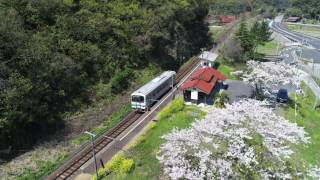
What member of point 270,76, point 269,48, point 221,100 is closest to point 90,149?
point 221,100

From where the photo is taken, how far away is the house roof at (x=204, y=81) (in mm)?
38250

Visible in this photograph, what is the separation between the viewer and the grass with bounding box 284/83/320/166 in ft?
103

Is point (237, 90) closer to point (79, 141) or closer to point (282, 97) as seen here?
point (282, 97)

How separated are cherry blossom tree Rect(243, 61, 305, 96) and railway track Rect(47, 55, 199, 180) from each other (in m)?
15.7

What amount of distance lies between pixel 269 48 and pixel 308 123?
1844 inches

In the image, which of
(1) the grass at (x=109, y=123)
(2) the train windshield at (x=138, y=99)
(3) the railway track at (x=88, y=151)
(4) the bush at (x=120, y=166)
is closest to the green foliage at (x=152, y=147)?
(4) the bush at (x=120, y=166)

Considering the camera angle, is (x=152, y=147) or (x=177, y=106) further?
(x=177, y=106)

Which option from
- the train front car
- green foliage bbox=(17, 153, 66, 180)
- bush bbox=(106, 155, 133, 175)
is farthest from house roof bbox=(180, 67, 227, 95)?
green foliage bbox=(17, 153, 66, 180)

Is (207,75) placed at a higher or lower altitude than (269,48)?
higher

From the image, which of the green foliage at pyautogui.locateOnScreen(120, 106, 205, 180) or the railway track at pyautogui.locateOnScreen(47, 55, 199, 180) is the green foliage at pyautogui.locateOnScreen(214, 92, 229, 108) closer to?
the green foliage at pyautogui.locateOnScreen(120, 106, 205, 180)

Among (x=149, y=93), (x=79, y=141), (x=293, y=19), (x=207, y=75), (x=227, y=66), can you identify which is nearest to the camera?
(x=79, y=141)

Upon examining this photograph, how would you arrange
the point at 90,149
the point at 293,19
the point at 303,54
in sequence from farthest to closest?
the point at 293,19 → the point at 303,54 → the point at 90,149

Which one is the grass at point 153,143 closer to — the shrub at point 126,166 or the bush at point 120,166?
the shrub at point 126,166

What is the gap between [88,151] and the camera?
2816 centimetres
